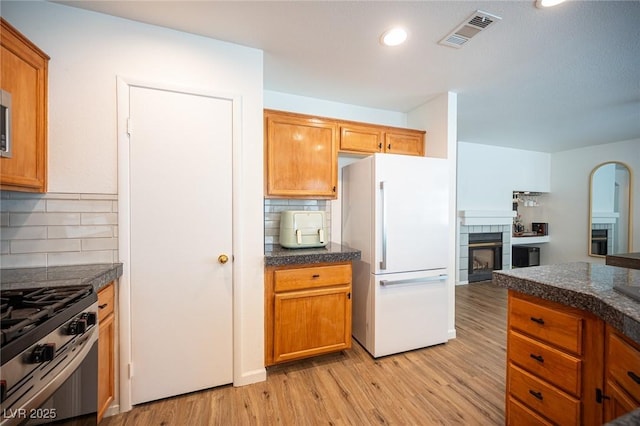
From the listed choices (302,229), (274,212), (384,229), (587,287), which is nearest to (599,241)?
(384,229)

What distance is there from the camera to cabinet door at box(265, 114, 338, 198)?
90.0 inches

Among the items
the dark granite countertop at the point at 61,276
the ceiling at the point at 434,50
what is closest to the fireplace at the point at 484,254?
the ceiling at the point at 434,50

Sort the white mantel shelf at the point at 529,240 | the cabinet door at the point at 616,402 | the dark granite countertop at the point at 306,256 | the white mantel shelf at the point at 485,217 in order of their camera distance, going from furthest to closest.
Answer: the white mantel shelf at the point at 529,240
the white mantel shelf at the point at 485,217
the dark granite countertop at the point at 306,256
the cabinet door at the point at 616,402

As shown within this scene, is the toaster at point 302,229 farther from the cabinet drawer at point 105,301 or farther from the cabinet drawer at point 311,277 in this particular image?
the cabinet drawer at point 105,301

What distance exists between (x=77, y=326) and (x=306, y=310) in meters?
1.38

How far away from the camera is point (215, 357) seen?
73.9 inches

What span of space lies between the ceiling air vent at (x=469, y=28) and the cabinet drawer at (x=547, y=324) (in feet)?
5.30

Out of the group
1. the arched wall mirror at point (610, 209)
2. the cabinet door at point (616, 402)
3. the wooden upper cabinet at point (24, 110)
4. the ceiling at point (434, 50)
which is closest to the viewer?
the cabinet door at point (616, 402)

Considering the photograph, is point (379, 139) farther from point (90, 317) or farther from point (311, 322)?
point (90, 317)

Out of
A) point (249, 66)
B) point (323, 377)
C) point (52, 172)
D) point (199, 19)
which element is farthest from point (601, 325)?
point (52, 172)

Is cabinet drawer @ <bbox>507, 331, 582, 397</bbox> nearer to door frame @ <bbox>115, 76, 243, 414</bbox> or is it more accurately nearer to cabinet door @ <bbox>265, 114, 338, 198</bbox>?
cabinet door @ <bbox>265, 114, 338, 198</bbox>

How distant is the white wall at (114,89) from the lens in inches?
61.6

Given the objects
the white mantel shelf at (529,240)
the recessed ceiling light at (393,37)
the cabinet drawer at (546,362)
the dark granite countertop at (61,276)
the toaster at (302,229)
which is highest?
the recessed ceiling light at (393,37)

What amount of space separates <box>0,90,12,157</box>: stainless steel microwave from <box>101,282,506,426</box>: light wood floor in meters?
1.58
